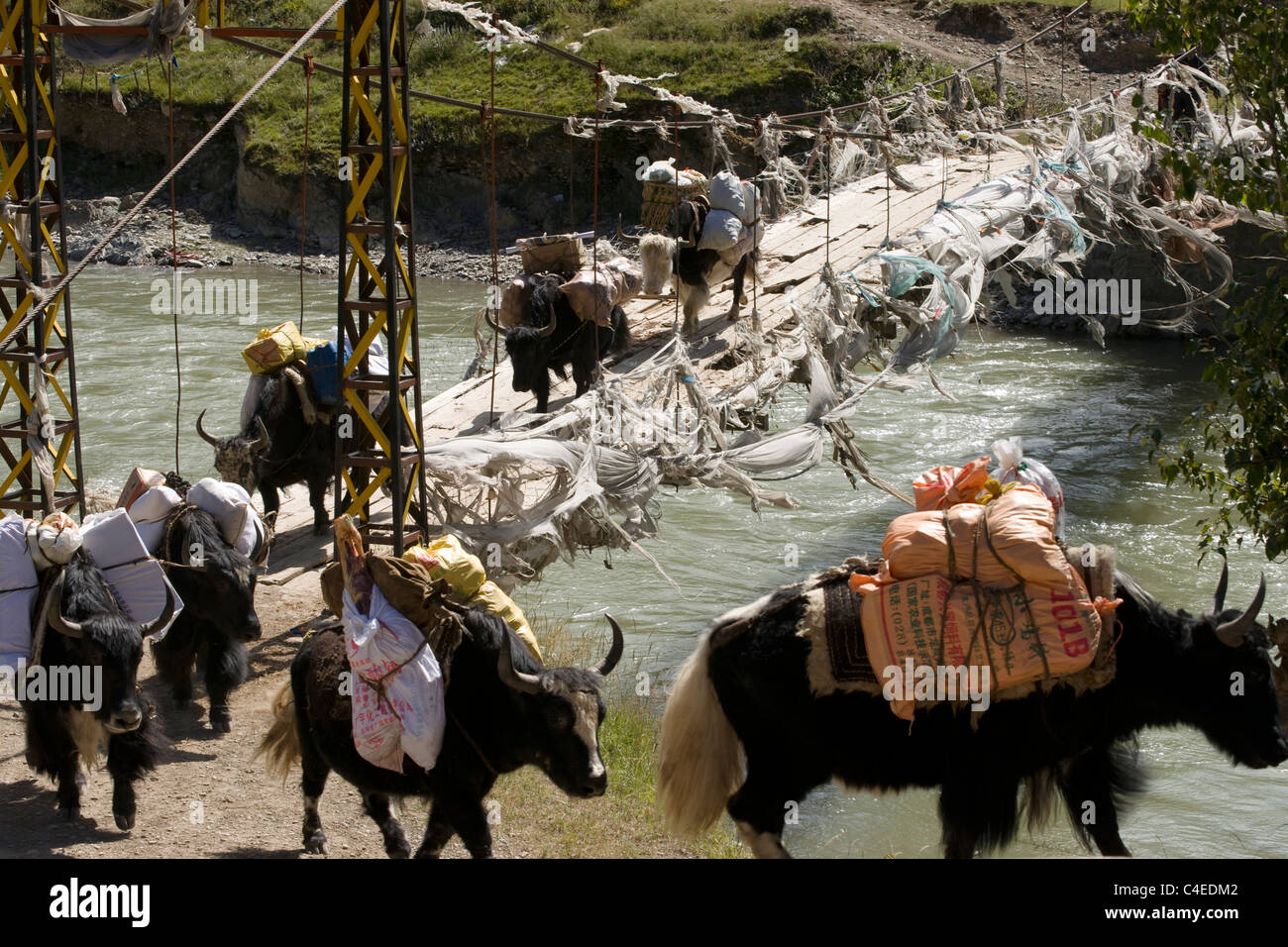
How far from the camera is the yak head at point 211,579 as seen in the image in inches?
213

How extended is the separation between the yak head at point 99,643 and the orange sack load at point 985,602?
2397 millimetres

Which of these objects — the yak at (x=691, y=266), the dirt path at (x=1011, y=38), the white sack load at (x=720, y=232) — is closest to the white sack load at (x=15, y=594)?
the yak at (x=691, y=266)

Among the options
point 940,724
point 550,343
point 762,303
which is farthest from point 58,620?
point 762,303

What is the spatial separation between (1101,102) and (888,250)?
4.33 meters

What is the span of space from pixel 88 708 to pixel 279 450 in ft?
9.28

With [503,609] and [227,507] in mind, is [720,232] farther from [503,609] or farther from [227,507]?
[503,609]

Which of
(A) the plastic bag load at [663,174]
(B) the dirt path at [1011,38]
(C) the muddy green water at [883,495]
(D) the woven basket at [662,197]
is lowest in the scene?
(C) the muddy green water at [883,495]

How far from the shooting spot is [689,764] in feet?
13.1

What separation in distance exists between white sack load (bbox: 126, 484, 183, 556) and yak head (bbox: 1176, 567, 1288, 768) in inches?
149

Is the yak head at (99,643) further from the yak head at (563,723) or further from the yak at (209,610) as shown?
the yak head at (563,723)

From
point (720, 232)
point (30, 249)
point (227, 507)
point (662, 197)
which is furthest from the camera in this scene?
point (662, 197)

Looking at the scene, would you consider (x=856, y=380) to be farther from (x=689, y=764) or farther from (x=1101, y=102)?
(x=1101, y=102)

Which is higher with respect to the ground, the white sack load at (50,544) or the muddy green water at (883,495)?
the white sack load at (50,544)

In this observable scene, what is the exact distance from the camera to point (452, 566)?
13.5 feet
